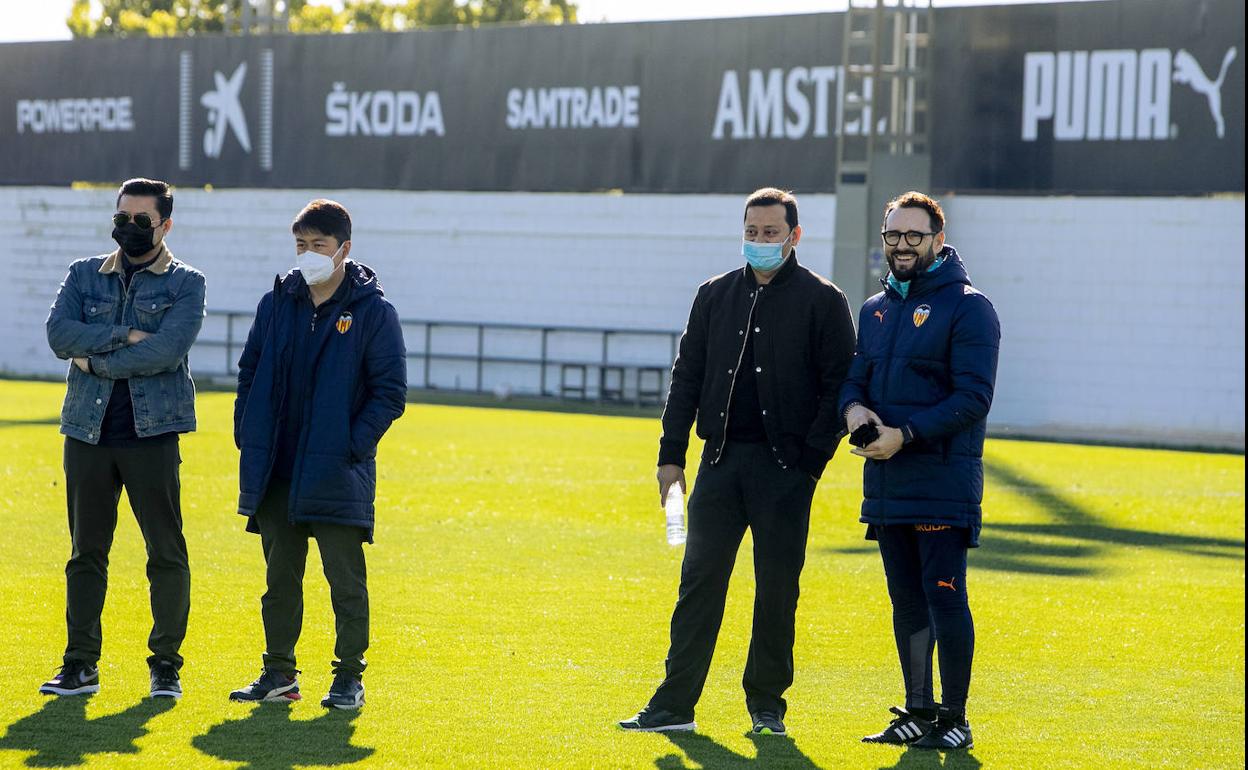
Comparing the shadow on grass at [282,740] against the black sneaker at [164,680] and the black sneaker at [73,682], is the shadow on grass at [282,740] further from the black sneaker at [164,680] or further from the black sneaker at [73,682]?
the black sneaker at [73,682]

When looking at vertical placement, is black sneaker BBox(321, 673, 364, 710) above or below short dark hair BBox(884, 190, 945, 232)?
below

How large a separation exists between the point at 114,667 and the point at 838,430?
2924 mm

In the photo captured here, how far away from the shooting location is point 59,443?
53.7 feet

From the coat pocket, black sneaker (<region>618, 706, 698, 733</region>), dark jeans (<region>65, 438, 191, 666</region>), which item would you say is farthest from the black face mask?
black sneaker (<region>618, 706, 698, 733</region>)

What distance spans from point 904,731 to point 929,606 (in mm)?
426

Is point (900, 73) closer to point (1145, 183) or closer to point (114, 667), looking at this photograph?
point (1145, 183)

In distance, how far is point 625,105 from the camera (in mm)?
27672

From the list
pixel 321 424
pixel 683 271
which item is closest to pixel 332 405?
pixel 321 424

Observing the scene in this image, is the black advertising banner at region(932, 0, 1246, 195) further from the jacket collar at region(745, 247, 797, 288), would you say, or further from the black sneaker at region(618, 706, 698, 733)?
the black sneaker at region(618, 706, 698, 733)

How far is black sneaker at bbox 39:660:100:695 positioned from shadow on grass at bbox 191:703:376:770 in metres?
0.65

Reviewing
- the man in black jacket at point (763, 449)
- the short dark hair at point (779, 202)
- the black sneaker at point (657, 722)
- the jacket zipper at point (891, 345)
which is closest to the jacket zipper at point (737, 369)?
the man in black jacket at point (763, 449)

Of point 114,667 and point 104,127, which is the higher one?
point 104,127

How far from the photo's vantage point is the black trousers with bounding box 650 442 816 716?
19.1 feet

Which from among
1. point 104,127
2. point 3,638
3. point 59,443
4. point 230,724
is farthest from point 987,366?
point 104,127
